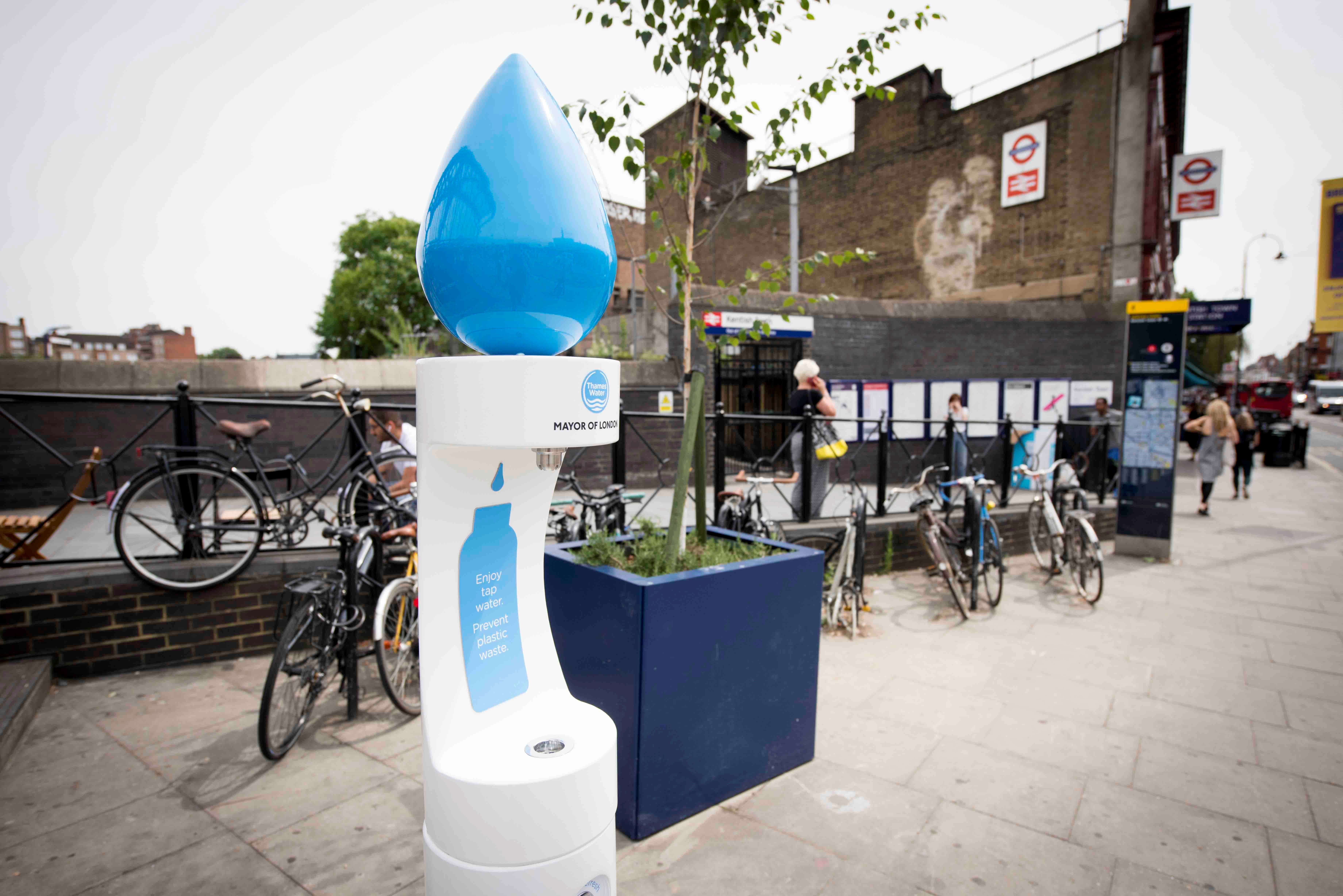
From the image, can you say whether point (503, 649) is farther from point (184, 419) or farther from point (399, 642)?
point (184, 419)

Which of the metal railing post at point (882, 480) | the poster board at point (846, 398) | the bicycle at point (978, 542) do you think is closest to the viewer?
the bicycle at point (978, 542)

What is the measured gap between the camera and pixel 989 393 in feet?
40.3

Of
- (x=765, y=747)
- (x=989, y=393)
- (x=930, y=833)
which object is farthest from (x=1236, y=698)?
(x=989, y=393)

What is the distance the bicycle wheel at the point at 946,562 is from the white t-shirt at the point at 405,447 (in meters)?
3.90

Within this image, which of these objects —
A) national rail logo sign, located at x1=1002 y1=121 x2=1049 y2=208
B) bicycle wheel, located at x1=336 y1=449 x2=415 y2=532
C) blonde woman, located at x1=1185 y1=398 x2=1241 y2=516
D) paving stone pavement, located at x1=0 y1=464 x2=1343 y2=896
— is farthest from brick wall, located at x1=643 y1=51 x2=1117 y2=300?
paving stone pavement, located at x1=0 y1=464 x2=1343 y2=896

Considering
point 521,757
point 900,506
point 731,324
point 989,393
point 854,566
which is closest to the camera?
point 521,757

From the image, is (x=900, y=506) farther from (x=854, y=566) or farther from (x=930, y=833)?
(x=930, y=833)

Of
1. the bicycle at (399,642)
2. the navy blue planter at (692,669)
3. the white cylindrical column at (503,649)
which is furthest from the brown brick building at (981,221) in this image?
the white cylindrical column at (503,649)

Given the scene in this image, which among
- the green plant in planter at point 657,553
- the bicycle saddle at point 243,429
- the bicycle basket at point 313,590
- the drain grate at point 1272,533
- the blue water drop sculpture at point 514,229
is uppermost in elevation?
the blue water drop sculpture at point 514,229

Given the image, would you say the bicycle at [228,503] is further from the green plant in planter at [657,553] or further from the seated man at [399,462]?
the green plant in planter at [657,553]

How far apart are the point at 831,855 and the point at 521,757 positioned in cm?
132

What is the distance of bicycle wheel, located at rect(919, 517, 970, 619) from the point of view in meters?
5.25

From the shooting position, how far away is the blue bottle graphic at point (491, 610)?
1.89 metres

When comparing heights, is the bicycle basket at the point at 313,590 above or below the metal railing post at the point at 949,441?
below
